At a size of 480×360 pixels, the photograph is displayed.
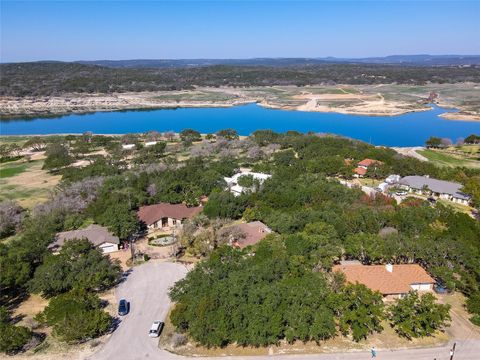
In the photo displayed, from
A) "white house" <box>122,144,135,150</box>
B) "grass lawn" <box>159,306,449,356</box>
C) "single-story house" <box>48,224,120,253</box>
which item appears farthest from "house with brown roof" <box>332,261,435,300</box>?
"white house" <box>122,144,135,150</box>

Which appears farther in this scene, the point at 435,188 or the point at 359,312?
the point at 435,188

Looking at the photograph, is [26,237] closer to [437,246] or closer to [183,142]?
[437,246]

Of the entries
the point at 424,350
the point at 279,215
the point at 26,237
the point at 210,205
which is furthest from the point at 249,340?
the point at 26,237

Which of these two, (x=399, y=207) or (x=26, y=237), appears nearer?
(x=26, y=237)

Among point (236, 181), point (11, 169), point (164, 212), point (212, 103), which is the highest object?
point (212, 103)

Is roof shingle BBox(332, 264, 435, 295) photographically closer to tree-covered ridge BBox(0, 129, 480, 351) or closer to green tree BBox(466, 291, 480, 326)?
tree-covered ridge BBox(0, 129, 480, 351)

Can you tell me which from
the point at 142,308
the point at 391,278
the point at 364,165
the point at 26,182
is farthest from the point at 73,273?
the point at 364,165

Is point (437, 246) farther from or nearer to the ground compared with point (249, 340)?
farther from the ground

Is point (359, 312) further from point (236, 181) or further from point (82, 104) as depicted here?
point (82, 104)
